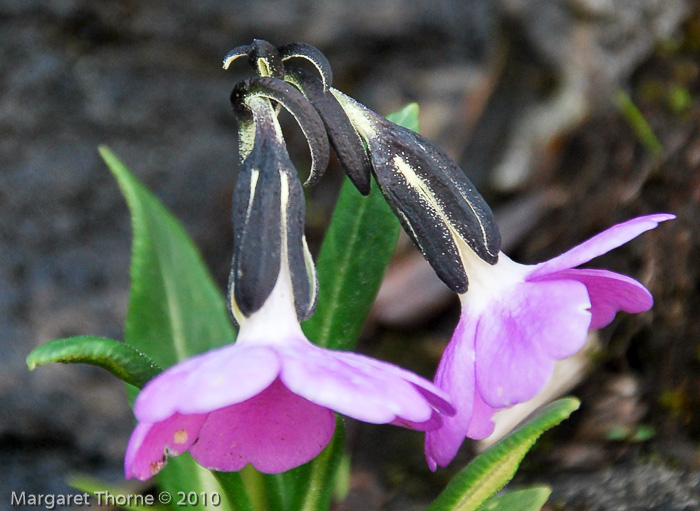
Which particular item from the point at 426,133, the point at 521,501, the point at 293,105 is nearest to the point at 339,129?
the point at 293,105

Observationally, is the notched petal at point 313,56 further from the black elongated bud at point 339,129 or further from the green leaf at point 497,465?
the green leaf at point 497,465

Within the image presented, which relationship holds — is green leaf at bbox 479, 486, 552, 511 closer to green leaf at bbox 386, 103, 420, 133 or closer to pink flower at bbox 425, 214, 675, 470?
pink flower at bbox 425, 214, 675, 470

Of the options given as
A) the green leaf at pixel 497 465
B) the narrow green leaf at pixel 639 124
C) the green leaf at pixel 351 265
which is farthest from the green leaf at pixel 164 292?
the narrow green leaf at pixel 639 124

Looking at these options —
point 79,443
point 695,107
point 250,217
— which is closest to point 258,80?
point 250,217

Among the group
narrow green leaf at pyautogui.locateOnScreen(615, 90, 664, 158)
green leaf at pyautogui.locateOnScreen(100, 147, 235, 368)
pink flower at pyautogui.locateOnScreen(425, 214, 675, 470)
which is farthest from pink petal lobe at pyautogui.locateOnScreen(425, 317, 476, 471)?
narrow green leaf at pyautogui.locateOnScreen(615, 90, 664, 158)

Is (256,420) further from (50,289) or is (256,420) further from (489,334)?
(50,289)

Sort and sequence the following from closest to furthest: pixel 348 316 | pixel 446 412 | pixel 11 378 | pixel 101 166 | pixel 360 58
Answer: pixel 446 412 → pixel 348 316 → pixel 11 378 → pixel 101 166 → pixel 360 58

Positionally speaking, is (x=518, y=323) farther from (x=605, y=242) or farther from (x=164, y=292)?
(x=164, y=292)
